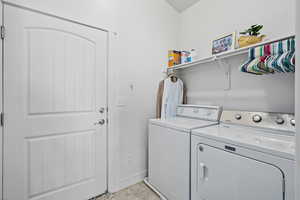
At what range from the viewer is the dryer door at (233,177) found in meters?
0.87

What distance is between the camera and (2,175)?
1.22 meters

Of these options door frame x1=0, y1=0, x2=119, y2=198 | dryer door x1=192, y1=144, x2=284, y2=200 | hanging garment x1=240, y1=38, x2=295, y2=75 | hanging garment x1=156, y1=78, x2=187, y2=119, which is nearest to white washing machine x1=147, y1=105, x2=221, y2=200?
dryer door x1=192, y1=144, x2=284, y2=200

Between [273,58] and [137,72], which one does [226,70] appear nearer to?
[273,58]

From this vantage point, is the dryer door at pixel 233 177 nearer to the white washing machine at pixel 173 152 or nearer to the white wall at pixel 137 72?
the white washing machine at pixel 173 152

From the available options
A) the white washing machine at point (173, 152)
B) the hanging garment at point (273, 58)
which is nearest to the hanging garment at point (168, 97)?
the white washing machine at point (173, 152)

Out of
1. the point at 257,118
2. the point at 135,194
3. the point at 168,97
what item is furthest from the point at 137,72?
the point at 135,194

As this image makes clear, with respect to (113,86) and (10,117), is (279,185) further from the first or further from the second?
(10,117)

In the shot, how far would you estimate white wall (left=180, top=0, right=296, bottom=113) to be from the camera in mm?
1366

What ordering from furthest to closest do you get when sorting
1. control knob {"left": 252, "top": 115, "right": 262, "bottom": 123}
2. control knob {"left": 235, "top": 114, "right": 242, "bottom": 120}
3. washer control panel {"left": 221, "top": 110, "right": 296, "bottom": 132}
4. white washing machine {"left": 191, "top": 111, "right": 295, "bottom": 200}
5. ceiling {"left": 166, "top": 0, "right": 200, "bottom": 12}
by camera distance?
ceiling {"left": 166, "top": 0, "right": 200, "bottom": 12} → control knob {"left": 235, "top": 114, "right": 242, "bottom": 120} → control knob {"left": 252, "top": 115, "right": 262, "bottom": 123} → washer control panel {"left": 221, "top": 110, "right": 296, "bottom": 132} → white washing machine {"left": 191, "top": 111, "right": 295, "bottom": 200}

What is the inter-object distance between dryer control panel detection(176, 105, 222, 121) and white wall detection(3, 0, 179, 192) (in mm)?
442

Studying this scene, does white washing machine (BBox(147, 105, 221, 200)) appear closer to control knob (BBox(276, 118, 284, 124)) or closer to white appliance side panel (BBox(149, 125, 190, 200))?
white appliance side panel (BBox(149, 125, 190, 200))

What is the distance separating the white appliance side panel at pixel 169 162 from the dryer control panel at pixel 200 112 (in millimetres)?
537

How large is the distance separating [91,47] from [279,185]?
6.62 ft

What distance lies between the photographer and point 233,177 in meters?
1.04
